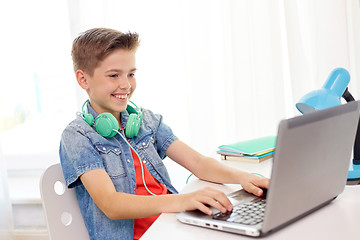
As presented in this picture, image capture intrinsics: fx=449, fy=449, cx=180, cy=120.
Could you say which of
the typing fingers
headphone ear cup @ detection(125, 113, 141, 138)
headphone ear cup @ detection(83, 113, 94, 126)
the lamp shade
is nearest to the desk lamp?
the lamp shade

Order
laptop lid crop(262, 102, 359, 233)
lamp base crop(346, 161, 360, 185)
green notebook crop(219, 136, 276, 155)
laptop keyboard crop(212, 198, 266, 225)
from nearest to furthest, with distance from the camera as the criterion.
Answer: laptop lid crop(262, 102, 359, 233), laptop keyboard crop(212, 198, 266, 225), lamp base crop(346, 161, 360, 185), green notebook crop(219, 136, 276, 155)

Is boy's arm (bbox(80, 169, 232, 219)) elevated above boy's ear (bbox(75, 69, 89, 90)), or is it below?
below

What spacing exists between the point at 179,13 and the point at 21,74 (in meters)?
1.14

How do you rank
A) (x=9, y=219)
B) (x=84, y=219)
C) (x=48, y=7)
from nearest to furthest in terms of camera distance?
(x=84, y=219)
(x=9, y=219)
(x=48, y=7)

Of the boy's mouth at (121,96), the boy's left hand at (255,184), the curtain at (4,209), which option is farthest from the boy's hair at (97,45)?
the curtain at (4,209)

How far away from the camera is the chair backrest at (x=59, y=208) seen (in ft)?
3.78

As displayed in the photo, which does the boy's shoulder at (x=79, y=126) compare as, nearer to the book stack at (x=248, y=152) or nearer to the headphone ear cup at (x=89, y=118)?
the headphone ear cup at (x=89, y=118)

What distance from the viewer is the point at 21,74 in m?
2.75

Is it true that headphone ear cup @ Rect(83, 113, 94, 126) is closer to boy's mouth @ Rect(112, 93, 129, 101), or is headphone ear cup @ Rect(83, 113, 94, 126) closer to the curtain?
boy's mouth @ Rect(112, 93, 129, 101)

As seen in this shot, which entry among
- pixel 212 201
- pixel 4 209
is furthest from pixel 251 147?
pixel 4 209

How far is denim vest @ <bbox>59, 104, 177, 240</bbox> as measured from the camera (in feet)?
4.00

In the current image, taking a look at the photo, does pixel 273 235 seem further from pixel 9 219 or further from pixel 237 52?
pixel 9 219

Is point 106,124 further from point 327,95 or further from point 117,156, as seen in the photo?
point 327,95

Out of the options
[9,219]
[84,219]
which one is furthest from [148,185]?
[9,219]
